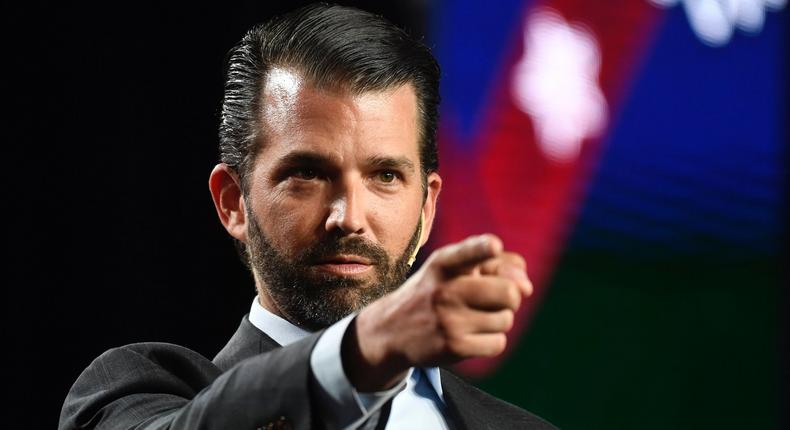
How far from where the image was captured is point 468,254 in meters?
1.06

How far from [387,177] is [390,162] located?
3 centimetres

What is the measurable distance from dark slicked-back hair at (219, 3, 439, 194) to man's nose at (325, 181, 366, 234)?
19 cm

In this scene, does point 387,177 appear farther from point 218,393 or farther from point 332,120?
point 218,393

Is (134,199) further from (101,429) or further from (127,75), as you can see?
(101,429)

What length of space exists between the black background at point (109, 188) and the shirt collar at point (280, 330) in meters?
1.04

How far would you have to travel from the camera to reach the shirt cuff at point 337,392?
1160 millimetres

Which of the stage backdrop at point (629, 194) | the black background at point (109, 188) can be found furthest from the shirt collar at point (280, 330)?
the stage backdrop at point (629, 194)

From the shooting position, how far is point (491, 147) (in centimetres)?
324

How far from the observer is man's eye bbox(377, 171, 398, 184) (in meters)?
1.81

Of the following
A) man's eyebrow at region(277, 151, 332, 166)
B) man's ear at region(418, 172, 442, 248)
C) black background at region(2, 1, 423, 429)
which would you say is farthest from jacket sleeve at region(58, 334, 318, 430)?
black background at region(2, 1, 423, 429)

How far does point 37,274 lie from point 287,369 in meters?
1.75

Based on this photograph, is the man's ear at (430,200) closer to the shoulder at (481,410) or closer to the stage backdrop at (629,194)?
the shoulder at (481,410)

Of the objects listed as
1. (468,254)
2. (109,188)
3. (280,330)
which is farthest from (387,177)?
(109,188)

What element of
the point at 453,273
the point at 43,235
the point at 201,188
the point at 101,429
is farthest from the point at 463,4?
the point at 453,273
